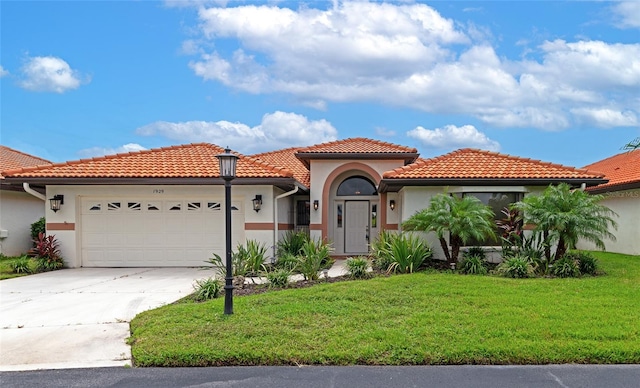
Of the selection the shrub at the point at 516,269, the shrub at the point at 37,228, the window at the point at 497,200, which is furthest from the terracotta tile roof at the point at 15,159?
the shrub at the point at 516,269

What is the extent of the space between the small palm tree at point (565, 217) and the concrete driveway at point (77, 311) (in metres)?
8.75

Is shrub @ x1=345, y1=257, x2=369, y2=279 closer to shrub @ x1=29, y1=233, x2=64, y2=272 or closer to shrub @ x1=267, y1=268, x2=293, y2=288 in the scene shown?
shrub @ x1=267, y1=268, x2=293, y2=288

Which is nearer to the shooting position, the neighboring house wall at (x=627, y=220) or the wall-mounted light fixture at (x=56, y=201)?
the wall-mounted light fixture at (x=56, y=201)

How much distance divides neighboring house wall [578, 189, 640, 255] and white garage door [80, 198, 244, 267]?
14.6 meters

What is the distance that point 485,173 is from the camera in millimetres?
13789

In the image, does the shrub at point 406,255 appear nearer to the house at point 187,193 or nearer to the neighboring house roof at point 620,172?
the house at point 187,193

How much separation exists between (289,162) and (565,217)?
12365 mm

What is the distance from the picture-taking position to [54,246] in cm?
1472

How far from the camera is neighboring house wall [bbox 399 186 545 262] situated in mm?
13688

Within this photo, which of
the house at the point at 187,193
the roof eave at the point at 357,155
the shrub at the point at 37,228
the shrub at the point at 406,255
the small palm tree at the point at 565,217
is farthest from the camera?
the shrub at the point at 37,228

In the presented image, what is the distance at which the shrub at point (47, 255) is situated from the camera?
14.4 m

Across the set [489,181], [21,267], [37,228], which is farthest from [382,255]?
[37,228]

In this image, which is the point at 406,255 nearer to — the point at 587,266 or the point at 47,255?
the point at 587,266

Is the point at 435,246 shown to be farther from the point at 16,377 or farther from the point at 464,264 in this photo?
the point at 16,377
